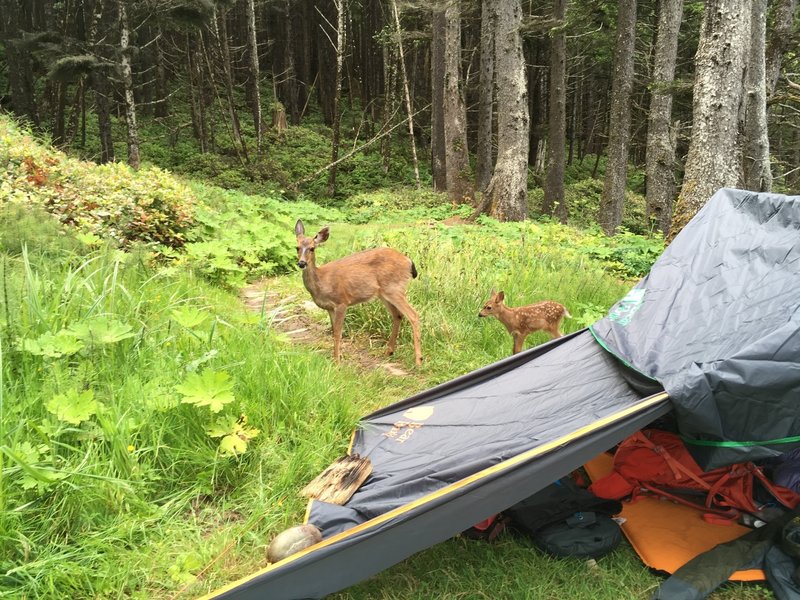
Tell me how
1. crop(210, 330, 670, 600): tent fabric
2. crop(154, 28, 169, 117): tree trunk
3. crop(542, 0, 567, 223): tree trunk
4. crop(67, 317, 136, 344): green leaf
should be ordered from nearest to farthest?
crop(210, 330, 670, 600): tent fabric, crop(67, 317, 136, 344): green leaf, crop(542, 0, 567, 223): tree trunk, crop(154, 28, 169, 117): tree trunk

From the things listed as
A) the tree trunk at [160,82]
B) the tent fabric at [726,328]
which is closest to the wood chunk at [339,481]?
the tent fabric at [726,328]

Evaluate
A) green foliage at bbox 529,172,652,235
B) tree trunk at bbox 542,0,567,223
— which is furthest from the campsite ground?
green foliage at bbox 529,172,652,235

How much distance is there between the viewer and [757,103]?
8.79 m

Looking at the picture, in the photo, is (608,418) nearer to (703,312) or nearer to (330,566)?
(703,312)

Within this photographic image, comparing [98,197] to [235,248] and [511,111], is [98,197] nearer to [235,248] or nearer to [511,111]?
[235,248]

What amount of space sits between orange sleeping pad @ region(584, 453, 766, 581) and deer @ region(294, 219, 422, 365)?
7.83 feet

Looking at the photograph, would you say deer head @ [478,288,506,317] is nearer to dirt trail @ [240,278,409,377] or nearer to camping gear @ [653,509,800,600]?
dirt trail @ [240,278,409,377]

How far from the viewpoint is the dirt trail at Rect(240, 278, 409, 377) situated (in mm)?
5219

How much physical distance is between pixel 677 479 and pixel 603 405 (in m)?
0.82

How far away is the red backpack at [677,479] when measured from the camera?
304 cm

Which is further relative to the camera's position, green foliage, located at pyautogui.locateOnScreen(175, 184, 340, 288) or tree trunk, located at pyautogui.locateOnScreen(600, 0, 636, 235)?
tree trunk, located at pyautogui.locateOnScreen(600, 0, 636, 235)

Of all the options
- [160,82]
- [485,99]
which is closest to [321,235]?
[485,99]

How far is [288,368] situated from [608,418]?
206cm

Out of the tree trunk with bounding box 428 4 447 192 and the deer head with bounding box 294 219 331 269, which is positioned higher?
the tree trunk with bounding box 428 4 447 192
